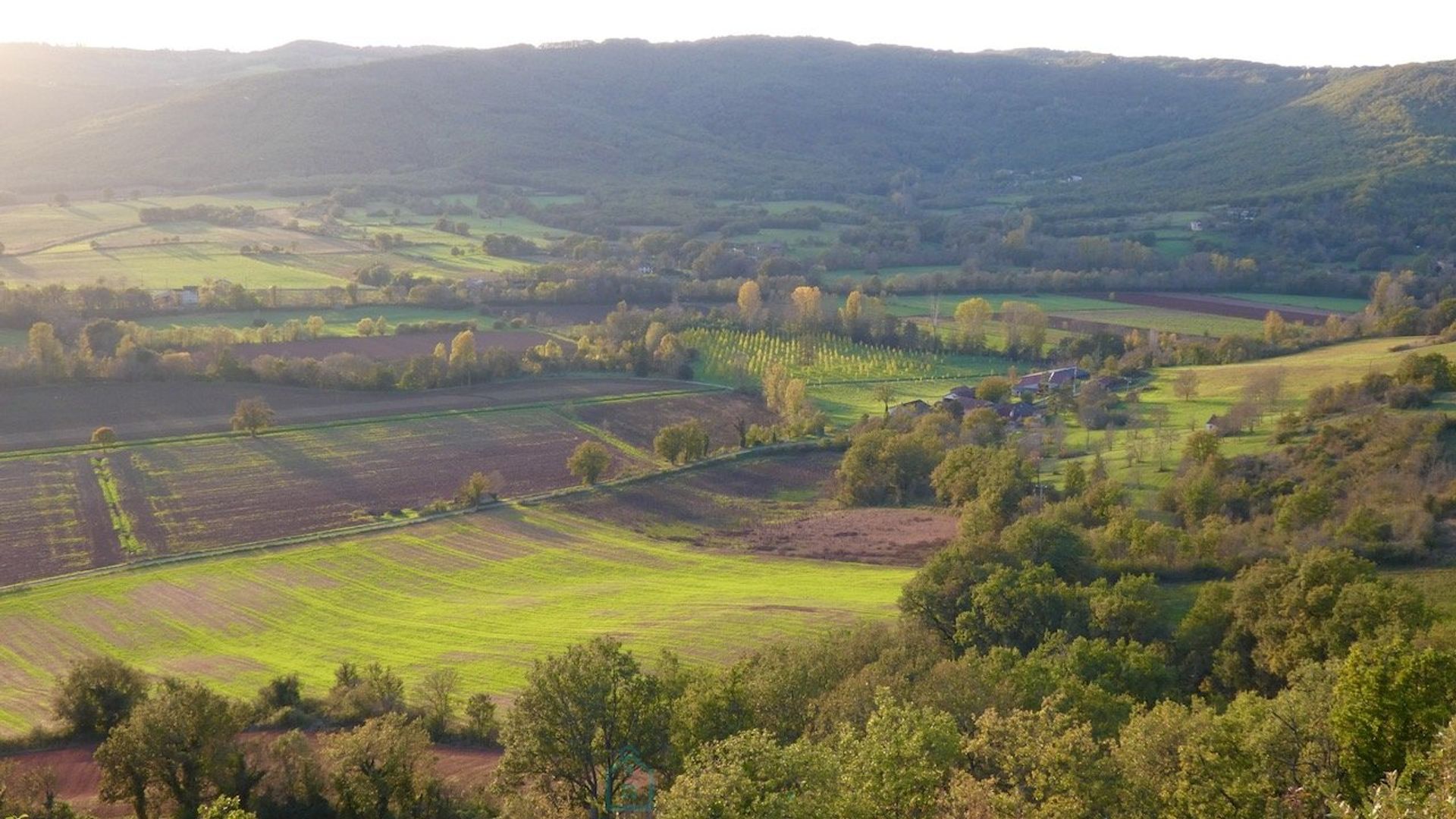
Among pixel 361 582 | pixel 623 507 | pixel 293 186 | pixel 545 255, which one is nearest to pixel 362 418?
pixel 623 507

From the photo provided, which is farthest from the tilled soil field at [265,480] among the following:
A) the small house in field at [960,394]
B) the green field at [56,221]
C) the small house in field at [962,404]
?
the green field at [56,221]

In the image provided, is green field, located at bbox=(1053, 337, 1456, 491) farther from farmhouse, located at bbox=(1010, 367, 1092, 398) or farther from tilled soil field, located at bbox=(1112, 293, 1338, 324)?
tilled soil field, located at bbox=(1112, 293, 1338, 324)

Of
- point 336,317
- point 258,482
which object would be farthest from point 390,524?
point 336,317

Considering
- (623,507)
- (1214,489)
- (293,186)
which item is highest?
(293,186)

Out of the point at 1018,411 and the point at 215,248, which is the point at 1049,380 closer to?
the point at 1018,411

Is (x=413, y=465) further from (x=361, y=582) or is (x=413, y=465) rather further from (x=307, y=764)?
(x=307, y=764)

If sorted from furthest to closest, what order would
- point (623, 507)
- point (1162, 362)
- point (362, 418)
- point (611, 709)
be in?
point (1162, 362) → point (362, 418) → point (623, 507) → point (611, 709)

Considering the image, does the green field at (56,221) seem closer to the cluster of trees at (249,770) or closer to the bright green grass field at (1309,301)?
the cluster of trees at (249,770)
